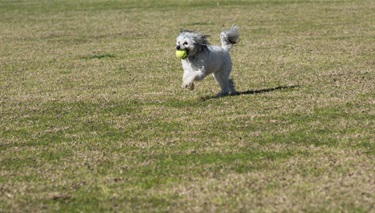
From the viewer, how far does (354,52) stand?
704 inches

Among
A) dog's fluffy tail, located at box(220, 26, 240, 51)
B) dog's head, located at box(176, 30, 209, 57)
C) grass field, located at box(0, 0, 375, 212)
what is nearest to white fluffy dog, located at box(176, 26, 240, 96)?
dog's head, located at box(176, 30, 209, 57)

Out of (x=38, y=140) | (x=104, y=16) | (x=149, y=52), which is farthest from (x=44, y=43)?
(x=38, y=140)

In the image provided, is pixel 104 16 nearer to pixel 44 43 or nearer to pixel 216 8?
pixel 216 8

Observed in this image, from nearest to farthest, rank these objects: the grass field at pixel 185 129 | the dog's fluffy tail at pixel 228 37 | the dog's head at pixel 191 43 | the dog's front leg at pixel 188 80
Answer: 1. the grass field at pixel 185 129
2. the dog's head at pixel 191 43
3. the dog's front leg at pixel 188 80
4. the dog's fluffy tail at pixel 228 37

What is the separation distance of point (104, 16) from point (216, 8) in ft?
18.5

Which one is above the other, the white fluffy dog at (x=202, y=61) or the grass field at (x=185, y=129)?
the white fluffy dog at (x=202, y=61)

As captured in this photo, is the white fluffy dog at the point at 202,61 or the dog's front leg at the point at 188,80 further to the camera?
the dog's front leg at the point at 188,80

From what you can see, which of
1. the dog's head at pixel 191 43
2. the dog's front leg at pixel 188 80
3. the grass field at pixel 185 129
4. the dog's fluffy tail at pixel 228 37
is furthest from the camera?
the dog's fluffy tail at pixel 228 37

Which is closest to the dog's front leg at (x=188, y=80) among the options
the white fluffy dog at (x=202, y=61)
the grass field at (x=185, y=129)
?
the white fluffy dog at (x=202, y=61)

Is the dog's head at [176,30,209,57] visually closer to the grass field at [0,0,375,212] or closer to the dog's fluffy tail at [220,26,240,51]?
the grass field at [0,0,375,212]

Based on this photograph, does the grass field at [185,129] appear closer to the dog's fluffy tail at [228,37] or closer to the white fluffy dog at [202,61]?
the white fluffy dog at [202,61]

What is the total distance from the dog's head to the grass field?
0.91 m

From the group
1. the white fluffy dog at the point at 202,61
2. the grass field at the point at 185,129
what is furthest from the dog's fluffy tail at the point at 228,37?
the grass field at the point at 185,129

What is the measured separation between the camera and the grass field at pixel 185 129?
23.7 ft
